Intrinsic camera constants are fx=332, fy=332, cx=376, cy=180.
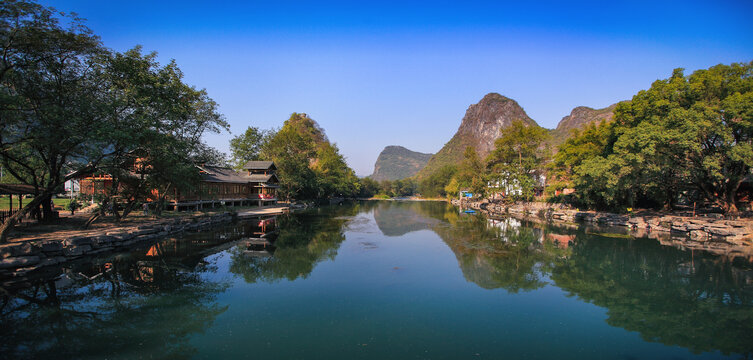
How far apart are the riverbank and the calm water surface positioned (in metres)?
0.94

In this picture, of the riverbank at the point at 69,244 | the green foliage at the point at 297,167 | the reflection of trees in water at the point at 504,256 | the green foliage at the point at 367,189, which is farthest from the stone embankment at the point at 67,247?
the green foliage at the point at 367,189

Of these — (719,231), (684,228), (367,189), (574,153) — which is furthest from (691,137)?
(367,189)

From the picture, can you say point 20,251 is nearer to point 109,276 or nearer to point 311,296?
point 109,276

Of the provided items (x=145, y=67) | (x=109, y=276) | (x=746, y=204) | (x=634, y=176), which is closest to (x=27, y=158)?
(x=145, y=67)

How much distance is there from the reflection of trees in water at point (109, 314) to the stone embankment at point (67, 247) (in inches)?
45.8

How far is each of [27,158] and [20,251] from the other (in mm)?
5244

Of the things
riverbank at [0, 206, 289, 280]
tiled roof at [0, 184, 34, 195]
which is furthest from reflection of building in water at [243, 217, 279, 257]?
tiled roof at [0, 184, 34, 195]

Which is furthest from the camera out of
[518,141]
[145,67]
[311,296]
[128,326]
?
[518,141]

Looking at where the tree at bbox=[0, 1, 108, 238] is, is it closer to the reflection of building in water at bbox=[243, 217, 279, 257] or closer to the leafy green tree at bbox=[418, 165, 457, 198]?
the reflection of building in water at bbox=[243, 217, 279, 257]

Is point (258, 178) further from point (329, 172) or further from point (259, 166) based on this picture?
point (329, 172)

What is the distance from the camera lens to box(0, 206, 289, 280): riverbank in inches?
430

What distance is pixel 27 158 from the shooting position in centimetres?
1421

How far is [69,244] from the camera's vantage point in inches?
510

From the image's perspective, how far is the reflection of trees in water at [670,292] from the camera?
23.4 ft
